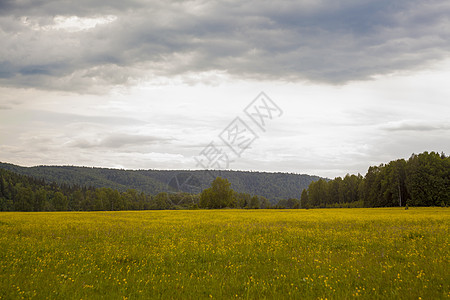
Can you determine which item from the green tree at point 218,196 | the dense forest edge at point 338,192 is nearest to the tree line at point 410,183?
the dense forest edge at point 338,192

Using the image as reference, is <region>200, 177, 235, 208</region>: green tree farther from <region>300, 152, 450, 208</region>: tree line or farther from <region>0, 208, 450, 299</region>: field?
<region>0, 208, 450, 299</region>: field

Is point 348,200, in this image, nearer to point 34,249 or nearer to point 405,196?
point 405,196

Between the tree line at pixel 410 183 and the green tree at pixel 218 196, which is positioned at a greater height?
the tree line at pixel 410 183

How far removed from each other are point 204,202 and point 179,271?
336 feet

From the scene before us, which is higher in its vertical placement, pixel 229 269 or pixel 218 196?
pixel 229 269

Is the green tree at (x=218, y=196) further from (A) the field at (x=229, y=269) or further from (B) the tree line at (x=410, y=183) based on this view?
(A) the field at (x=229, y=269)

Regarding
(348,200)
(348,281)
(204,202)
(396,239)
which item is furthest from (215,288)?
(348,200)

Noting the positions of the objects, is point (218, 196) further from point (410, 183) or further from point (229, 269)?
point (229, 269)

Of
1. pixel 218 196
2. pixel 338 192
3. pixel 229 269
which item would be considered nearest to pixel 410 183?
pixel 338 192

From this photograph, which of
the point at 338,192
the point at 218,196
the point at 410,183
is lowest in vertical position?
the point at 218,196

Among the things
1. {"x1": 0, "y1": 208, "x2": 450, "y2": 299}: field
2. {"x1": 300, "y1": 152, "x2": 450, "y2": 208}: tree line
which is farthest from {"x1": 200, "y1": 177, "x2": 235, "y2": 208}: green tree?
{"x1": 0, "y1": 208, "x2": 450, "y2": 299}: field

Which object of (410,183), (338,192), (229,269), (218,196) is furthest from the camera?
(338,192)

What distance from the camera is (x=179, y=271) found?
11.6 m

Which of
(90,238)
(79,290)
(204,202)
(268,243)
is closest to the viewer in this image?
(79,290)
